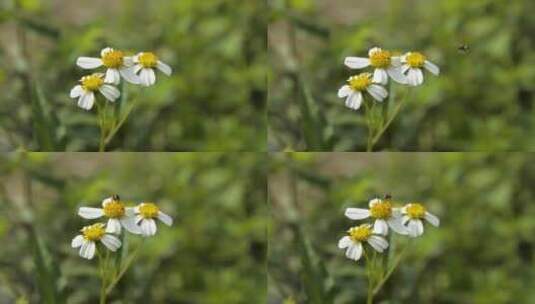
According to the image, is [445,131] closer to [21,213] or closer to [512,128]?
[512,128]

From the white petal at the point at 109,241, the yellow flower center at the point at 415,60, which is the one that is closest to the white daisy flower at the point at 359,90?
the yellow flower center at the point at 415,60

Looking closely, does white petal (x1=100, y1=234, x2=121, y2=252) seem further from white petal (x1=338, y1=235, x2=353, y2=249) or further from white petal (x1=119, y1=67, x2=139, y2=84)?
white petal (x1=338, y1=235, x2=353, y2=249)

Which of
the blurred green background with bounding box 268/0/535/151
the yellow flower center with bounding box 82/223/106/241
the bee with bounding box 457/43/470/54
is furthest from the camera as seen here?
the bee with bounding box 457/43/470/54

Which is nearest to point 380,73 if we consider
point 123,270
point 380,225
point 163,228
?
point 380,225

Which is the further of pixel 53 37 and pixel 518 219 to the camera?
pixel 518 219

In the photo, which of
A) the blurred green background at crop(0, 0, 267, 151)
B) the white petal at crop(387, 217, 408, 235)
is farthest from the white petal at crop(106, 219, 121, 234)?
the white petal at crop(387, 217, 408, 235)

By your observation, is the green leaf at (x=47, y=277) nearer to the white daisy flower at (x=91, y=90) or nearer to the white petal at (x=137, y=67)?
the white daisy flower at (x=91, y=90)

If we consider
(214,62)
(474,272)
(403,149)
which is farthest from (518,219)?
(214,62)
